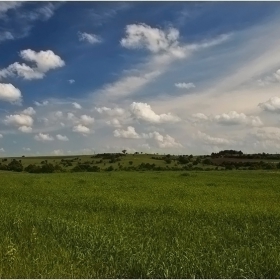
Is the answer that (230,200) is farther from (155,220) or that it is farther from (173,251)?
(173,251)

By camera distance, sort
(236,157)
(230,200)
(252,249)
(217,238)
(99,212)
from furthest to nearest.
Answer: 1. (236,157)
2. (230,200)
3. (99,212)
4. (217,238)
5. (252,249)

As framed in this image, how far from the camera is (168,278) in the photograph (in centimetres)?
894

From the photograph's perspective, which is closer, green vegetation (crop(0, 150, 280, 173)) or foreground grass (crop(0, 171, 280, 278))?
foreground grass (crop(0, 171, 280, 278))

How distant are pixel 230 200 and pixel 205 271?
54.8ft

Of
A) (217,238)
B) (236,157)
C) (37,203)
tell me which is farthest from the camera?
(236,157)

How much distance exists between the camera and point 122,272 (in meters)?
9.35

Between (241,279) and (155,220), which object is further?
(155,220)

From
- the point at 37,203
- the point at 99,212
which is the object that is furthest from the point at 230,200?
the point at 37,203

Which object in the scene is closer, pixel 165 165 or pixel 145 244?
pixel 145 244

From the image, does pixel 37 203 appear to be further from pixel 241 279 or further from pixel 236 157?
pixel 236 157

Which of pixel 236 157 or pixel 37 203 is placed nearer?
pixel 37 203

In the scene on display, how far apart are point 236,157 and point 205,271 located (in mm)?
101378

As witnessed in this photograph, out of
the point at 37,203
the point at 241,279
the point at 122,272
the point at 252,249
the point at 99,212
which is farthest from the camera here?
the point at 37,203

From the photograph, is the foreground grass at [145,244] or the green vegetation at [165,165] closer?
the foreground grass at [145,244]
